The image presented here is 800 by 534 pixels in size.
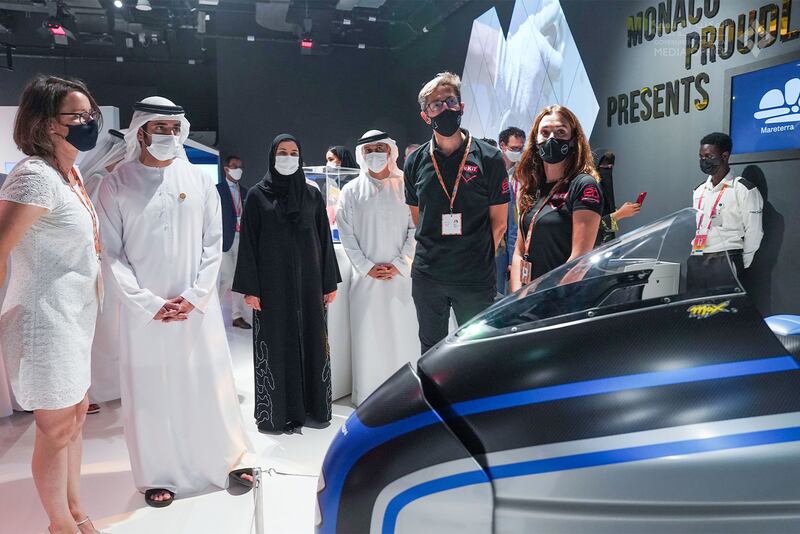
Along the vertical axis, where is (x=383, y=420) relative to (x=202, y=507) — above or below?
above

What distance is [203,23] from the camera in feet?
33.5

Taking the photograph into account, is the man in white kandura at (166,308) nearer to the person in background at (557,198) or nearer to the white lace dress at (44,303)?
the white lace dress at (44,303)

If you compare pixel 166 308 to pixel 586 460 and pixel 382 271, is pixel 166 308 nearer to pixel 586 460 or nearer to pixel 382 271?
pixel 382 271

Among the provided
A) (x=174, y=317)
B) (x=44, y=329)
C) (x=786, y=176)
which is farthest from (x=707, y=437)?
(x=786, y=176)

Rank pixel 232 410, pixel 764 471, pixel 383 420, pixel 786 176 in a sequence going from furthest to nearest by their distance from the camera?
pixel 786 176 → pixel 232 410 → pixel 383 420 → pixel 764 471

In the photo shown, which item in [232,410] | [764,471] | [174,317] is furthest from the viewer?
[232,410]

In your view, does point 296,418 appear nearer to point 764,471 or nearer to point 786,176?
point 764,471

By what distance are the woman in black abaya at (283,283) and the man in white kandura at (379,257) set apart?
14.1 inches

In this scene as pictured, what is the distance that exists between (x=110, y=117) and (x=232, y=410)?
29.6ft

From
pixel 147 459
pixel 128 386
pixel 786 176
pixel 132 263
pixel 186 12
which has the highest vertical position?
pixel 186 12

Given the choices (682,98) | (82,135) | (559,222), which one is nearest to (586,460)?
(559,222)

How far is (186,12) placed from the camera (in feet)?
33.7

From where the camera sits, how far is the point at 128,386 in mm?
2740

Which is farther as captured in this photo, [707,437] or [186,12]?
[186,12]
